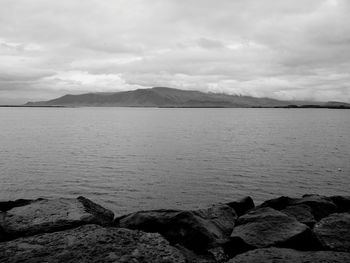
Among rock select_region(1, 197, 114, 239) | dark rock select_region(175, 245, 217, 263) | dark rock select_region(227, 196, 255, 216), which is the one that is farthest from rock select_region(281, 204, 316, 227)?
rock select_region(1, 197, 114, 239)

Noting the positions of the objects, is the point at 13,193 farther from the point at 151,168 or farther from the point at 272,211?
the point at 272,211

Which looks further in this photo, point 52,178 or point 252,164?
point 252,164

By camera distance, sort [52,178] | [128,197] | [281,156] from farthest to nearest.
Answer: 1. [281,156]
2. [52,178]
3. [128,197]

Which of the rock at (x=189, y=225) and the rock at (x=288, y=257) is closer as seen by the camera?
the rock at (x=288, y=257)

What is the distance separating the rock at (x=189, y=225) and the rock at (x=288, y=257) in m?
2.16

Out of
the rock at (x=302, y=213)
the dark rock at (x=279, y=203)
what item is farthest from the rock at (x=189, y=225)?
the dark rock at (x=279, y=203)

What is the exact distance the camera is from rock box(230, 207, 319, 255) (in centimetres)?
1040

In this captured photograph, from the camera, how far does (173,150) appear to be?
46.7m

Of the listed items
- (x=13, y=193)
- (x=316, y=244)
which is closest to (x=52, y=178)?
(x=13, y=193)

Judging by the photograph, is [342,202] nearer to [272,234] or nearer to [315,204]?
[315,204]

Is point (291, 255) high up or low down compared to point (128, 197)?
up

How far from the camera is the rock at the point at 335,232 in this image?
10.5 metres

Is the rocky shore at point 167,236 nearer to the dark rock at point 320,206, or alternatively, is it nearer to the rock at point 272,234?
the rock at point 272,234

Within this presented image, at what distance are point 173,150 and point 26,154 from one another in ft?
62.9
